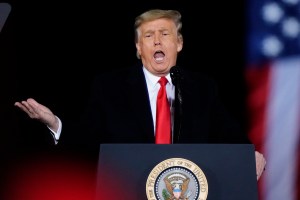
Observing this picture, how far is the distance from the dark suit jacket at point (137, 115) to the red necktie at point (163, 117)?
4cm

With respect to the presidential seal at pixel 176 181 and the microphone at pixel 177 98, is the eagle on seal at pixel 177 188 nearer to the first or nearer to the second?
the presidential seal at pixel 176 181

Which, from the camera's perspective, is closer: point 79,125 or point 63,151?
point 79,125

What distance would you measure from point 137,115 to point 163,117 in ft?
0.37

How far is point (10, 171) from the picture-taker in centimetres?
215

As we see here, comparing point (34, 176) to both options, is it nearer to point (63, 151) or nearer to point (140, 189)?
point (63, 151)

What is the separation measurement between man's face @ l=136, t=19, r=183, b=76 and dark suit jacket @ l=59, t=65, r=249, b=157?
0.24ft

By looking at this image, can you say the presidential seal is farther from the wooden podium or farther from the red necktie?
the red necktie

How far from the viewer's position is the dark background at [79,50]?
92.1 inches

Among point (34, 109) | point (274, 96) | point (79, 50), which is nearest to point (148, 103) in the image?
point (34, 109)

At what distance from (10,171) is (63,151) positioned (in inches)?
9.9

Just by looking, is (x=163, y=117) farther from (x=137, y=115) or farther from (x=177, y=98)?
(x=177, y=98)

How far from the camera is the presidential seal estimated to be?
3.74 feet

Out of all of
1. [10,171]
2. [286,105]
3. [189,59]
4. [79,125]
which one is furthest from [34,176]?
[286,105]

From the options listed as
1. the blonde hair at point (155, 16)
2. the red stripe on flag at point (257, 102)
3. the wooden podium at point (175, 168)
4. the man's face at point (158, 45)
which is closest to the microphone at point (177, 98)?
the wooden podium at point (175, 168)
